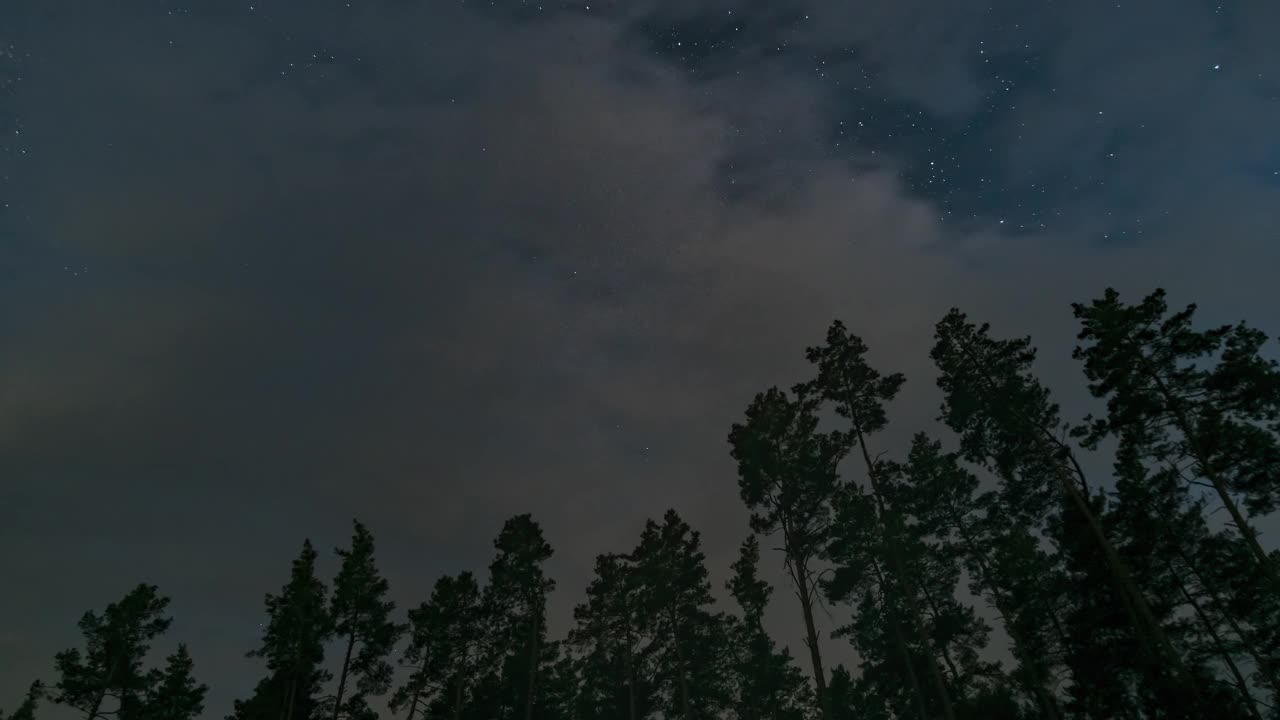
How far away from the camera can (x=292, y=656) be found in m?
28.0

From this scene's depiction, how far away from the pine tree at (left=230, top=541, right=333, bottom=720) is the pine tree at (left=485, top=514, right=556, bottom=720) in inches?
326

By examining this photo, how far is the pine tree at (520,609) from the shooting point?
1217 inches

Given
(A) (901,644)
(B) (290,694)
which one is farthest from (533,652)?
(A) (901,644)

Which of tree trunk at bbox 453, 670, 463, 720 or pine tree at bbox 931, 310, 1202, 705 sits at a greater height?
pine tree at bbox 931, 310, 1202, 705

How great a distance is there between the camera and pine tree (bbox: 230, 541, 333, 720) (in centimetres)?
2727

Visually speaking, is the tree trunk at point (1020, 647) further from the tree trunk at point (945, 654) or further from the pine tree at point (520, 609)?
the pine tree at point (520, 609)

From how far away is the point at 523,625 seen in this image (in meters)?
31.3

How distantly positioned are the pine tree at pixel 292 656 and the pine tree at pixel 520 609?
8286mm

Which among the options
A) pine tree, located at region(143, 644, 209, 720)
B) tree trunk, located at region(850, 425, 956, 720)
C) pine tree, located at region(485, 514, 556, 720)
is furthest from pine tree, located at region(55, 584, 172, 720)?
tree trunk, located at region(850, 425, 956, 720)

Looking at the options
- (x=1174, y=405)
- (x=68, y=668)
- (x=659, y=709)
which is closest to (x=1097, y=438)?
(x=1174, y=405)

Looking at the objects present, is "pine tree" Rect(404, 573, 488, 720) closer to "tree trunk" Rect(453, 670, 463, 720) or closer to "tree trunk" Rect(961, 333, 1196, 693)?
"tree trunk" Rect(453, 670, 463, 720)

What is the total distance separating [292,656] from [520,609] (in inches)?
431

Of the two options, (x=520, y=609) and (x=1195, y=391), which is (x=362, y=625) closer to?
(x=520, y=609)

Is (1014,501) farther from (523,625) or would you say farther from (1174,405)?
(523,625)
